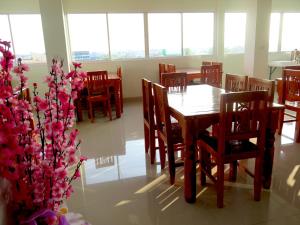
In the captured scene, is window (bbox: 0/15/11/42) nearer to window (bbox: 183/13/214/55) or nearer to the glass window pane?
the glass window pane

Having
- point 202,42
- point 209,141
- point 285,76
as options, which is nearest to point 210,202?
point 209,141

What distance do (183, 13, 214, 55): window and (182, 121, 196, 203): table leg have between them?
4760mm

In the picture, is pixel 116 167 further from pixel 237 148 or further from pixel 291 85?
pixel 291 85

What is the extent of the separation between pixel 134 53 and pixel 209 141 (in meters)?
4.36

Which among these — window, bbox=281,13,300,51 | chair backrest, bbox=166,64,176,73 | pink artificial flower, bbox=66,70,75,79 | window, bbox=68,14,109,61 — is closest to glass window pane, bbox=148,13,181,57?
window, bbox=68,14,109,61

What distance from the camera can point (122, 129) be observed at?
3.98m

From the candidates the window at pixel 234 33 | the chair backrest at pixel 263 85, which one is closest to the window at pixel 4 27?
the chair backrest at pixel 263 85

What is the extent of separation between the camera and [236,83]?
2.76 metres

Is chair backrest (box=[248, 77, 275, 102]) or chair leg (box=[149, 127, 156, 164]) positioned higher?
chair backrest (box=[248, 77, 275, 102])

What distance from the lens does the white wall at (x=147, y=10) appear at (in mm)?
5315

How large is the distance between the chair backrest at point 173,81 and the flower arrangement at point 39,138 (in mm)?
2356

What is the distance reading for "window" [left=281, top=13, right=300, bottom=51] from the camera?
6.71 metres

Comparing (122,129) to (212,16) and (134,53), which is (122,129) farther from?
(212,16)

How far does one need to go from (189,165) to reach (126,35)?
464cm
